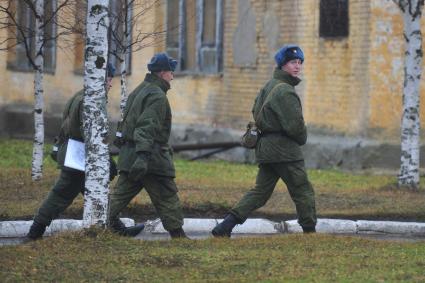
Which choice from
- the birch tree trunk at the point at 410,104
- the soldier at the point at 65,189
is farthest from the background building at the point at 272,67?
the soldier at the point at 65,189

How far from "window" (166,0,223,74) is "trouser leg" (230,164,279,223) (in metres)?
11.5

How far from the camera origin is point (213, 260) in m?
9.27

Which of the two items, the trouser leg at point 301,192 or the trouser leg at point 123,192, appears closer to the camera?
the trouser leg at point 123,192

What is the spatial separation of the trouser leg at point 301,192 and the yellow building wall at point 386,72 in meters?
8.32

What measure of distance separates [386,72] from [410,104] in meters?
2.92

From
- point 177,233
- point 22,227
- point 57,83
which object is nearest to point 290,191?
point 177,233

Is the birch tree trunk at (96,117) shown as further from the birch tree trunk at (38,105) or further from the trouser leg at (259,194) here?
the birch tree trunk at (38,105)

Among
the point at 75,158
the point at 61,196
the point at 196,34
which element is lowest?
the point at 61,196

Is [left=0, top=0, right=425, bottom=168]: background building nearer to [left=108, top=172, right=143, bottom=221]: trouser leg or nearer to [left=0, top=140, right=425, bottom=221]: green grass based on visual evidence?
[left=0, top=140, right=425, bottom=221]: green grass

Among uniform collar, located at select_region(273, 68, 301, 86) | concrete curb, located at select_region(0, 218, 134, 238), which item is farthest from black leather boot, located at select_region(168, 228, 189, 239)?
uniform collar, located at select_region(273, 68, 301, 86)

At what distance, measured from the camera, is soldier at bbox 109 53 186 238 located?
10492 millimetres

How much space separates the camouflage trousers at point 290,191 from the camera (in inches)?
441

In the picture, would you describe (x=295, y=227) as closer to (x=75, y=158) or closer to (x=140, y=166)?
(x=75, y=158)

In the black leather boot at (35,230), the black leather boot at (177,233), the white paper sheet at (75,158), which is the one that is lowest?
the black leather boot at (35,230)
